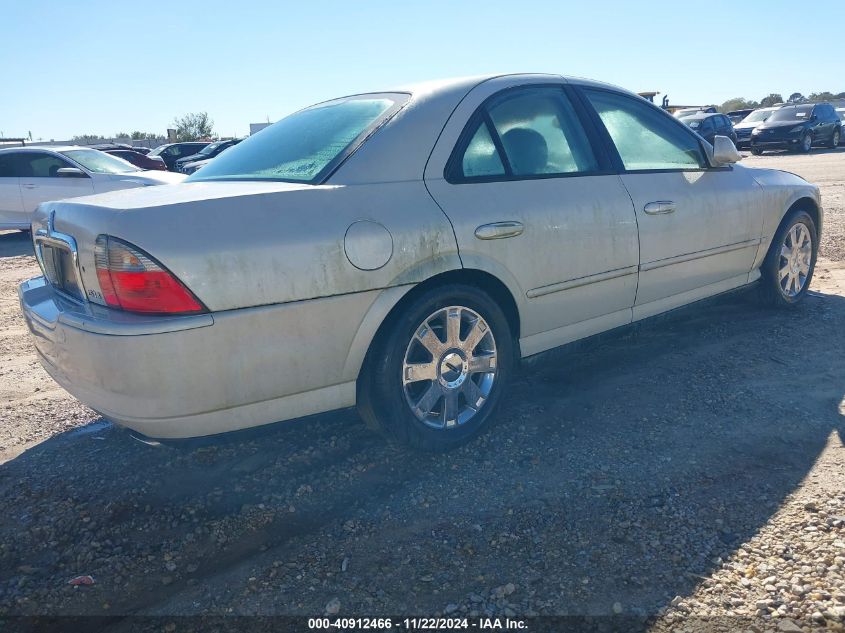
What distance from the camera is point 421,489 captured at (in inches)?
116

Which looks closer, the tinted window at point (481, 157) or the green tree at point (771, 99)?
the tinted window at point (481, 157)

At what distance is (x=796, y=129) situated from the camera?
80.1 ft

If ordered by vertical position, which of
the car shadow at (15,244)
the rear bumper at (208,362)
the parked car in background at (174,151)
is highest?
the parked car in background at (174,151)

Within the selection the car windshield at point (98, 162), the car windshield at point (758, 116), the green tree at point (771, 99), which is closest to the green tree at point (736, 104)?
the green tree at point (771, 99)

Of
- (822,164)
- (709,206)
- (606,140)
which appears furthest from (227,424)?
(822,164)

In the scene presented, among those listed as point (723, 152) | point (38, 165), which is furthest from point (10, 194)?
point (723, 152)

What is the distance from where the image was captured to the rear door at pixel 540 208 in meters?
3.18

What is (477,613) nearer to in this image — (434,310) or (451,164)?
(434,310)

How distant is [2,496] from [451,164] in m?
2.48

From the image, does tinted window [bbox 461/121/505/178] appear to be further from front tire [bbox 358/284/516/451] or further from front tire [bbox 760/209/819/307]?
front tire [bbox 760/209/819/307]

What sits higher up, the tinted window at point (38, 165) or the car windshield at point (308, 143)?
the car windshield at point (308, 143)

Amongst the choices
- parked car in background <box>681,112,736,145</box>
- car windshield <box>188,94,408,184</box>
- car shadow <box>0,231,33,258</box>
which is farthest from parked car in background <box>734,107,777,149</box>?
car windshield <box>188,94,408,184</box>

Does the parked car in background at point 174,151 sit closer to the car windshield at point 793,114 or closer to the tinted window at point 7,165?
the tinted window at point 7,165

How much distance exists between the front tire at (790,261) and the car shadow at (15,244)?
31.7 feet
